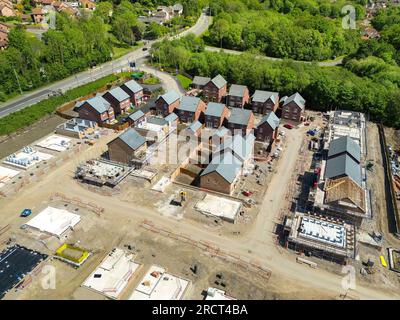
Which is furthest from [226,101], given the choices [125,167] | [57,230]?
[57,230]

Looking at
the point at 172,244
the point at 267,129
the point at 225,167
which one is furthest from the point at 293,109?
the point at 172,244

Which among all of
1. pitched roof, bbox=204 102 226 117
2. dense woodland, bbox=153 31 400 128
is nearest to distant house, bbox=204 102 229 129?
pitched roof, bbox=204 102 226 117

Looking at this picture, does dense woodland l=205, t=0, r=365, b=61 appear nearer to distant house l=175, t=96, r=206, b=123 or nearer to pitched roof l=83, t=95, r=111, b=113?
distant house l=175, t=96, r=206, b=123

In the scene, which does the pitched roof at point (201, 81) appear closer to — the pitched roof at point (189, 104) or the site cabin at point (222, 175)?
the pitched roof at point (189, 104)

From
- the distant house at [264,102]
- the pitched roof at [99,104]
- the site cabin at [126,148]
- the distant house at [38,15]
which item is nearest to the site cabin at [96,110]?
the pitched roof at [99,104]

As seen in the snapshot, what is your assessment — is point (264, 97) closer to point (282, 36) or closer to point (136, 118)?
point (136, 118)

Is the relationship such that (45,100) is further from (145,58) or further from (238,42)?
(238,42)
